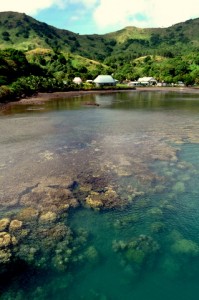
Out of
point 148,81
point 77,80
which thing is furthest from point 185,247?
point 148,81

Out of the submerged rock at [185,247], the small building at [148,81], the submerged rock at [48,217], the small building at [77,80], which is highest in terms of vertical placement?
the small building at [77,80]

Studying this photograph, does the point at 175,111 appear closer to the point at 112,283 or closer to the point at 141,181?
the point at 141,181

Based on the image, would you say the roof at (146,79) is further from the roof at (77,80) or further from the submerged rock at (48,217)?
the submerged rock at (48,217)

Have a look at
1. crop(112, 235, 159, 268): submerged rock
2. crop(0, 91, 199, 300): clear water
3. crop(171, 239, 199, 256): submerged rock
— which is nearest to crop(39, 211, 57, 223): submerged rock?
crop(0, 91, 199, 300): clear water

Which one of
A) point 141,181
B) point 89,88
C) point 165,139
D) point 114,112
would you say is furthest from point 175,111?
point 89,88

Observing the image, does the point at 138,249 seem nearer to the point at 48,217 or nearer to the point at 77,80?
the point at 48,217

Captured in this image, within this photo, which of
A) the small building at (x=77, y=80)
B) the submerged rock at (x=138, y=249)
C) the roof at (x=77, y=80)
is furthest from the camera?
the roof at (x=77, y=80)

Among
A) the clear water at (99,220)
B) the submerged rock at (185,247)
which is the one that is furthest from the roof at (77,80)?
the submerged rock at (185,247)

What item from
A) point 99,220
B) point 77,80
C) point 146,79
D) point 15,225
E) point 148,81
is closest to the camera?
point 15,225

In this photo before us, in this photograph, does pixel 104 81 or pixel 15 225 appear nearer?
pixel 15 225
